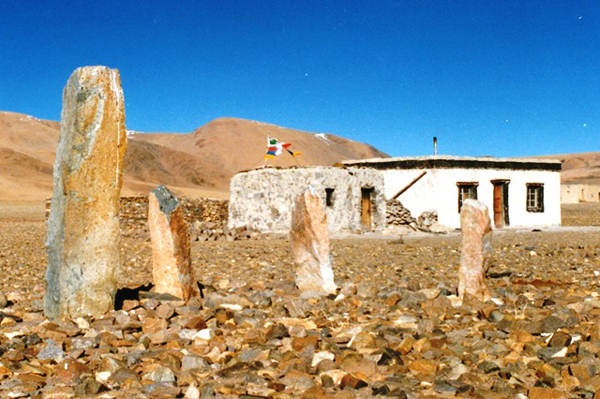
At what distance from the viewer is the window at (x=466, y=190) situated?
2138cm

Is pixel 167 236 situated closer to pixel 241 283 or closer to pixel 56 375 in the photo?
pixel 241 283

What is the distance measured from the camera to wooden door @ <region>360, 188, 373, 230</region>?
20062 millimetres

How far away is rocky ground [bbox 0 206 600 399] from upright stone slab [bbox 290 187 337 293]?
36 cm

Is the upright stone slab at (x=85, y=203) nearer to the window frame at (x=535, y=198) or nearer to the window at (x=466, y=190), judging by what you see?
the window at (x=466, y=190)

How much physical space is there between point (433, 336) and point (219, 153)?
8417 centimetres

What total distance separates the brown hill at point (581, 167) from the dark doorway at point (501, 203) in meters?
61.0

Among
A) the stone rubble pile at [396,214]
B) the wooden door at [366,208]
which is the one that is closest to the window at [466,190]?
the stone rubble pile at [396,214]

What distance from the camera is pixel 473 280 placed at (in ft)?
22.0

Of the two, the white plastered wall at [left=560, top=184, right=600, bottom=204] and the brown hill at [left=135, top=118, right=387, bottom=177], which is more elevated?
the brown hill at [left=135, top=118, right=387, bottom=177]

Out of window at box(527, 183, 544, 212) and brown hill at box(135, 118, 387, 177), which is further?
brown hill at box(135, 118, 387, 177)

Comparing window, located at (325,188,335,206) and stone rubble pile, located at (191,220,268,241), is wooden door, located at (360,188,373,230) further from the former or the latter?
stone rubble pile, located at (191,220,268,241)

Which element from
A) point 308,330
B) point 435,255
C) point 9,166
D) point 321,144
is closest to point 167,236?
point 308,330

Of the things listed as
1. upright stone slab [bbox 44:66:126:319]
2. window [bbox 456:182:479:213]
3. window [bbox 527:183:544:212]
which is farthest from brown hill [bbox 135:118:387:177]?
upright stone slab [bbox 44:66:126:319]

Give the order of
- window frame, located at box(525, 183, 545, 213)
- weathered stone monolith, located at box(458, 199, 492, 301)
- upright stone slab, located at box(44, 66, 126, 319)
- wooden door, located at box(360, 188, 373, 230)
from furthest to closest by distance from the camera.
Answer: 1. window frame, located at box(525, 183, 545, 213)
2. wooden door, located at box(360, 188, 373, 230)
3. weathered stone monolith, located at box(458, 199, 492, 301)
4. upright stone slab, located at box(44, 66, 126, 319)
